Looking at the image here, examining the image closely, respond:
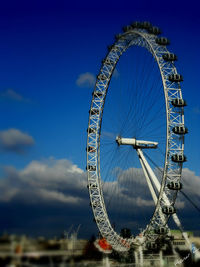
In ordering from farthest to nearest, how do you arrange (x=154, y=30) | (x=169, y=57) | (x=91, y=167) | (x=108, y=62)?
(x=108, y=62)
(x=91, y=167)
(x=154, y=30)
(x=169, y=57)

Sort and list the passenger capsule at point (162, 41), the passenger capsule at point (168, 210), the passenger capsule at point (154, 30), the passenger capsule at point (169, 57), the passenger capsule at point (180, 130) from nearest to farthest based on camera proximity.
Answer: the passenger capsule at point (168, 210) < the passenger capsule at point (180, 130) < the passenger capsule at point (169, 57) < the passenger capsule at point (162, 41) < the passenger capsule at point (154, 30)

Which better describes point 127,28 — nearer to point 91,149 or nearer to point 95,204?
point 91,149

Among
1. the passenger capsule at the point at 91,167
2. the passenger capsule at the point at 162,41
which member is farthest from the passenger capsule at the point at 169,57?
the passenger capsule at the point at 91,167

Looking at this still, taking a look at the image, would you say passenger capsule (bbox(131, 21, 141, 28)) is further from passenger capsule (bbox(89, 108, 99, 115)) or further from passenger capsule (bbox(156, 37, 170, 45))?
passenger capsule (bbox(89, 108, 99, 115))

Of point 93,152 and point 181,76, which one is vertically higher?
point 181,76

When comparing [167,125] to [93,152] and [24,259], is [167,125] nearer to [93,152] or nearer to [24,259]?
[93,152]

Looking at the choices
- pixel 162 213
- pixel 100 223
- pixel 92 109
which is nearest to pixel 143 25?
pixel 92 109

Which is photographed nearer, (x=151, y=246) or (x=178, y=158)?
(x=178, y=158)

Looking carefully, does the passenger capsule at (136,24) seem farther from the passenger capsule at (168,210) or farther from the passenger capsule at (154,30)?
the passenger capsule at (168,210)

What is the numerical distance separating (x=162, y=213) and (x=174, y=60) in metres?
15.5

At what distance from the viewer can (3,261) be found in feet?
25.7

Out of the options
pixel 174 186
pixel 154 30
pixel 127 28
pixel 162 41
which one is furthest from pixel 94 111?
pixel 174 186

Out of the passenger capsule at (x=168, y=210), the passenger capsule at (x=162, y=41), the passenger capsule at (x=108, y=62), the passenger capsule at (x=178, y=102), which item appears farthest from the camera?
the passenger capsule at (x=108, y=62)

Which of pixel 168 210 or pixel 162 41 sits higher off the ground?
pixel 162 41
